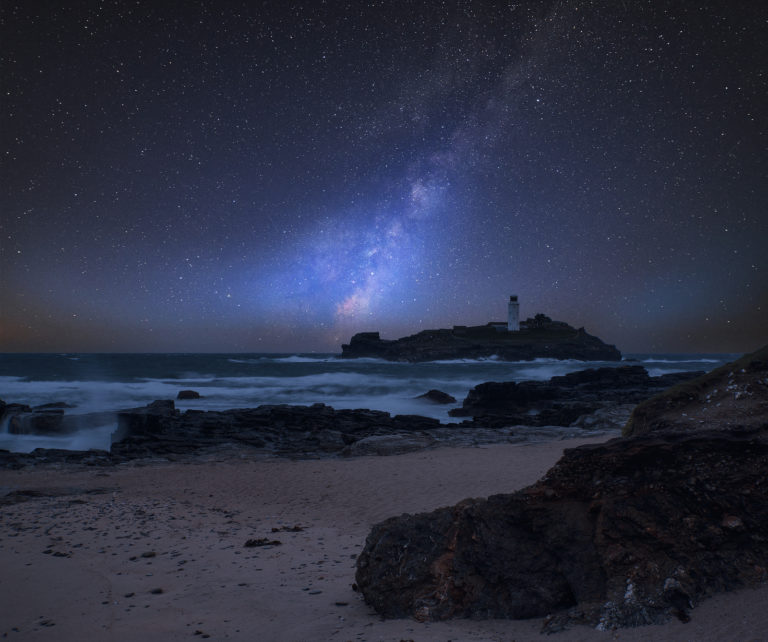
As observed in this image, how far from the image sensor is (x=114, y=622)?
3656mm

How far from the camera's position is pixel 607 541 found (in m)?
3.05

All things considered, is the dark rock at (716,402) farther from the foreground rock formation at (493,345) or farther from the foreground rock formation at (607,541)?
the foreground rock formation at (493,345)

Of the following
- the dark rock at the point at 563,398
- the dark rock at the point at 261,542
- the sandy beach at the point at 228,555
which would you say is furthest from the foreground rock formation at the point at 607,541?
the dark rock at the point at 563,398

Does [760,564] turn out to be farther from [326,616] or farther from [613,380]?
[613,380]

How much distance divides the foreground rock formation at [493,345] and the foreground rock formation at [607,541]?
3827 inches

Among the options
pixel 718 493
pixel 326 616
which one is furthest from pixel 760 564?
pixel 326 616

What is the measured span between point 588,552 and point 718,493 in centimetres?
83

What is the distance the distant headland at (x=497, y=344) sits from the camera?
100500 millimetres

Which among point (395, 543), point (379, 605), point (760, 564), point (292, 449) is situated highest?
point (760, 564)

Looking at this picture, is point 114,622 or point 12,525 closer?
point 114,622

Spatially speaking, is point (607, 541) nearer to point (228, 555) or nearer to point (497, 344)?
point (228, 555)

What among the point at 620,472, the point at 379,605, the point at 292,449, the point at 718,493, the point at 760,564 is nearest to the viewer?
the point at 760,564

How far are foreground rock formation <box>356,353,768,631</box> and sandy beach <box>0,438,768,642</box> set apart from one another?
14cm

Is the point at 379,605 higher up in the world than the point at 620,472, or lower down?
lower down
